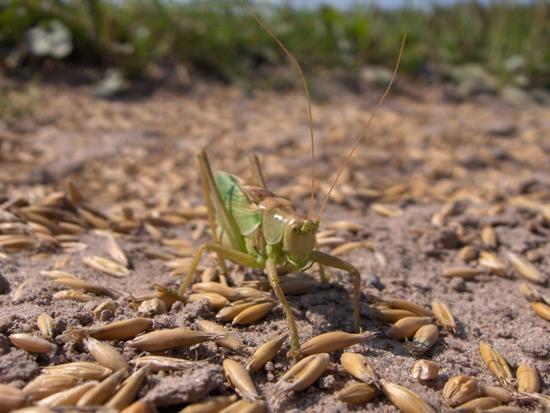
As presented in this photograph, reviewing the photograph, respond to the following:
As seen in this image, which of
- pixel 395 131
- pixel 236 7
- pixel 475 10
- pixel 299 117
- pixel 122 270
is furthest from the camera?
pixel 475 10

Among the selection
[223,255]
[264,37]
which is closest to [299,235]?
[223,255]

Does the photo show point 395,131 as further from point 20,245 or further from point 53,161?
point 20,245

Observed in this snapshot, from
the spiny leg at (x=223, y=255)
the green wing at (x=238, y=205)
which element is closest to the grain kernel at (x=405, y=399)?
the spiny leg at (x=223, y=255)

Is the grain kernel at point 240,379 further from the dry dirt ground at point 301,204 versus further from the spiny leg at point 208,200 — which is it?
the spiny leg at point 208,200

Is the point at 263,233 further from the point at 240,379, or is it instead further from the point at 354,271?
the point at 240,379

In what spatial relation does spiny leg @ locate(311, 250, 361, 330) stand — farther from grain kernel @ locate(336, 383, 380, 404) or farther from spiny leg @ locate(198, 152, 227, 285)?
spiny leg @ locate(198, 152, 227, 285)

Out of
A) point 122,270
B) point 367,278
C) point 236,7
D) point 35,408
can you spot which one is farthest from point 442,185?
point 236,7

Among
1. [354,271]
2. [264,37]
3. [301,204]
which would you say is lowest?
[301,204]
